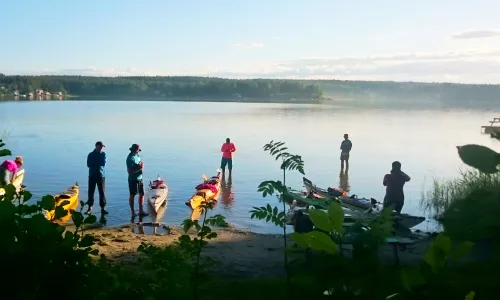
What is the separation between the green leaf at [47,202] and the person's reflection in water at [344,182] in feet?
67.8

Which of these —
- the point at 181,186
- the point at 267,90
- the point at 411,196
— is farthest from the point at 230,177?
the point at 267,90

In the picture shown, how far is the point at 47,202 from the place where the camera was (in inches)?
68.8

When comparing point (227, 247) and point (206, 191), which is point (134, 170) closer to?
point (206, 191)

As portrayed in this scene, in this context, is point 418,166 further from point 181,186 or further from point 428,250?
point 428,250

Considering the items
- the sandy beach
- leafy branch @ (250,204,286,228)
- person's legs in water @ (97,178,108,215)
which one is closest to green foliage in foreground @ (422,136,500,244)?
leafy branch @ (250,204,286,228)

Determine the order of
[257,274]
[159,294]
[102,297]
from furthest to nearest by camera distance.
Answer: [257,274] → [159,294] → [102,297]

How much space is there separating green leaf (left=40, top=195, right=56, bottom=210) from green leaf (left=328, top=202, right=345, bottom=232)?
3.03 feet

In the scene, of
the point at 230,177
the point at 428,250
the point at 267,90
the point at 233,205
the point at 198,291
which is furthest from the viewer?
the point at 267,90

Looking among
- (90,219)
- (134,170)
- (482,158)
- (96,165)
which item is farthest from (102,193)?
(482,158)

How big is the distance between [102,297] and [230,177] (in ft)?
71.3

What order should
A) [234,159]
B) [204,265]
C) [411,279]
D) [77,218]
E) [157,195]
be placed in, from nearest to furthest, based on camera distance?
[411,279]
[77,218]
[204,265]
[157,195]
[234,159]

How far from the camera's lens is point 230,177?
915 inches

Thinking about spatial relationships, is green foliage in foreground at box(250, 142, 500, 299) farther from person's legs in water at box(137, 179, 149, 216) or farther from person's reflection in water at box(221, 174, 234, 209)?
person's reflection in water at box(221, 174, 234, 209)

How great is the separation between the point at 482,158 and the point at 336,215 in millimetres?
301
